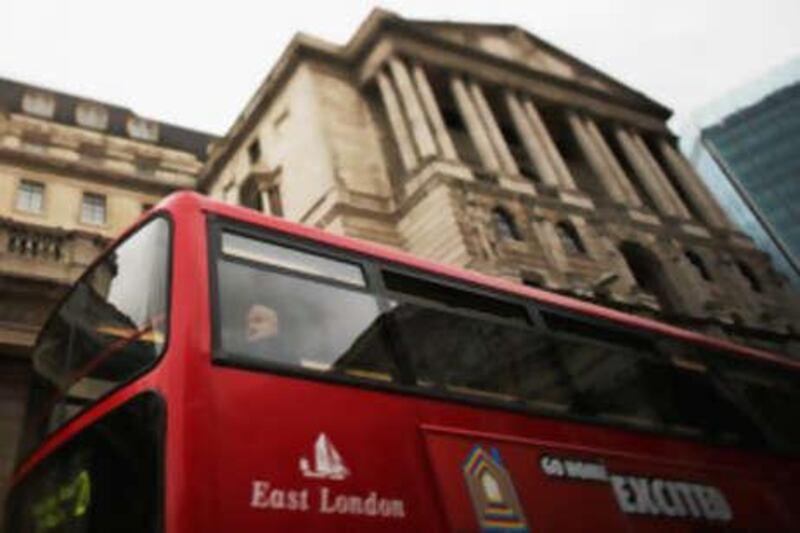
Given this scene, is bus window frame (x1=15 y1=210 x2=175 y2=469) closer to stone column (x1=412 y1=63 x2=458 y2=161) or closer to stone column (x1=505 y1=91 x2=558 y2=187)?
stone column (x1=412 y1=63 x2=458 y2=161)

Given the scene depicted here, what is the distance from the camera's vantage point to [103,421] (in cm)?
416

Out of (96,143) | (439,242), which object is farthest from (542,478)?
(96,143)

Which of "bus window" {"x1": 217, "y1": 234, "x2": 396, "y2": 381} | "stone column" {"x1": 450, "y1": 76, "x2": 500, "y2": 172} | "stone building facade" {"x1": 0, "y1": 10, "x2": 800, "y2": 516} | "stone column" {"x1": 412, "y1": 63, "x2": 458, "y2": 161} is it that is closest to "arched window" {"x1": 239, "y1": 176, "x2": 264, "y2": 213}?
"stone building facade" {"x1": 0, "y1": 10, "x2": 800, "y2": 516}

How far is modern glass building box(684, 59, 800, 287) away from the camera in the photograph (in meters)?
Result: 74.6

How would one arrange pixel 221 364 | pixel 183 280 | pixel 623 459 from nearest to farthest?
pixel 221 364 → pixel 183 280 → pixel 623 459

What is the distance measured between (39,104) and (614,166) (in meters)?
25.3

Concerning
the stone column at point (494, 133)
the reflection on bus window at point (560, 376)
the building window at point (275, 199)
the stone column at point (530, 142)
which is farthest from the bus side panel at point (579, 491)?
the building window at point (275, 199)

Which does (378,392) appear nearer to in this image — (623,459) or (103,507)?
(103,507)

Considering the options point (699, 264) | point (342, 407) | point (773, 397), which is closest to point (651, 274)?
point (699, 264)

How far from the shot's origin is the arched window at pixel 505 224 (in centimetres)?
2267

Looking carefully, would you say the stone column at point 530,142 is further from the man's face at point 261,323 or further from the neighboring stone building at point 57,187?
the man's face at point 261,323

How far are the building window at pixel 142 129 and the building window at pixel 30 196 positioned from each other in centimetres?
741

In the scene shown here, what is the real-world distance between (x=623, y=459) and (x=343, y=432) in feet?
8.58

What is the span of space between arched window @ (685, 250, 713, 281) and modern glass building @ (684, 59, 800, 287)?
2027 inches
